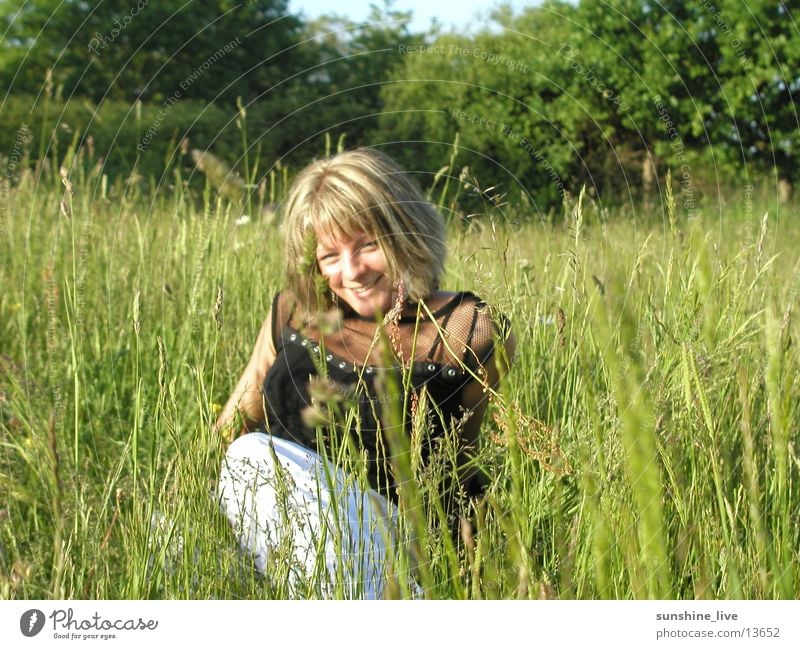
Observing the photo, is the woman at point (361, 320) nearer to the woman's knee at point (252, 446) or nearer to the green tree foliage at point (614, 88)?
the woman's knee at point (252, 446)

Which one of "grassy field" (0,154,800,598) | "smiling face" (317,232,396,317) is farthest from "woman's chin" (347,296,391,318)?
"grassy field" (0,154,800,598)

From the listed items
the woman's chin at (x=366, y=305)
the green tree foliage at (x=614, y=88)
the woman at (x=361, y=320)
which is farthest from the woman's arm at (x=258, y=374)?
the green tree foliage at (x=614, y=88)

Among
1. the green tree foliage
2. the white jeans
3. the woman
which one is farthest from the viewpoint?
the green tree foliage

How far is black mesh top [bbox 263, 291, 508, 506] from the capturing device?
6.50 feet

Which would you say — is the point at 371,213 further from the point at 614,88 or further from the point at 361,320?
the point at 614,88

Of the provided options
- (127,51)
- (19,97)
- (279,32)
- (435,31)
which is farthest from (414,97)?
(19,97)

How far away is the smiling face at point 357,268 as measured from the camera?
6.36 feet

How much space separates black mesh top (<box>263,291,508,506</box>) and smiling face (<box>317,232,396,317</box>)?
0.25 feet

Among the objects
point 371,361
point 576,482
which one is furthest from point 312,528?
point 371,361

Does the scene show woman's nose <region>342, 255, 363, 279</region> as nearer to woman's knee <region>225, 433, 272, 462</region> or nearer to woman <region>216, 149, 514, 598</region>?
woman <region>216, 149, 514, 598</region>

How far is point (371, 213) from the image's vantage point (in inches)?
76.0

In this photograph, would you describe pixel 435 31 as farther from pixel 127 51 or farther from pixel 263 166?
pixel 127 51

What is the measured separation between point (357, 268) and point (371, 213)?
0.13 m
